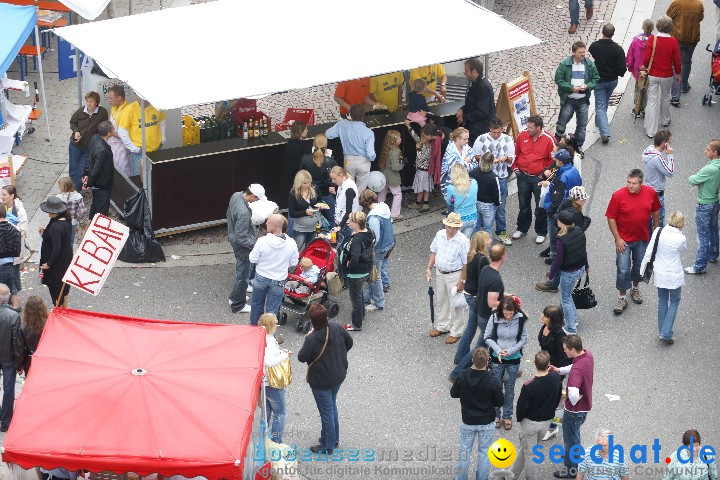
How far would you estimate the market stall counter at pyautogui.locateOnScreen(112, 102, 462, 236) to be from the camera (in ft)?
53.8

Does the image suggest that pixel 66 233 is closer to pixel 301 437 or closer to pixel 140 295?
pixel 140 295

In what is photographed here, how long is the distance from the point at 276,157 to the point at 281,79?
1.45 meters

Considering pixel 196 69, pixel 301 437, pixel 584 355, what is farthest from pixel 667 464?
pixel 196 69

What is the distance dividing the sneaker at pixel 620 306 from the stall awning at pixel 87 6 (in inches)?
329

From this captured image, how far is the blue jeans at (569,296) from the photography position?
1409cm

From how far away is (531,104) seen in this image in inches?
730

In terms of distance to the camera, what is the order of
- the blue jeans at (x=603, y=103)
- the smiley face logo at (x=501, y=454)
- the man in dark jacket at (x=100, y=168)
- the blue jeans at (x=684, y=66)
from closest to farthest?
the smiley face logo at (x=501, y=454) < the man in dark jacket at (x=100, y=168) < the blue jeans at (x=603, y=103) < the blue jeans at (x=684, y=66)

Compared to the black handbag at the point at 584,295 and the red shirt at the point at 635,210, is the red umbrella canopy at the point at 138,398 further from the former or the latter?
the red shirt at the point at 635,210

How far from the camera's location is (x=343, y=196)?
1545 cm

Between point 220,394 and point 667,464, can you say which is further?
point 667,464

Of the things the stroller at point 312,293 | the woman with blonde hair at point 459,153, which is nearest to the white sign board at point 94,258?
the stroller at point 312,293

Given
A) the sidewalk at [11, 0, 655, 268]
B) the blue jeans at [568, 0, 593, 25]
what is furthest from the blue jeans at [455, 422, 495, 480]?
the blue jeans at [568, 0, 593, 25]

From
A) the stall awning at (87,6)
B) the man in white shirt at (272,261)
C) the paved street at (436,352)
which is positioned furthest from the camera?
the stall awning at (87,6)

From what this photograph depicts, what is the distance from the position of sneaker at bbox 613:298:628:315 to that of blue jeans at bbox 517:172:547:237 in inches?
70.2
